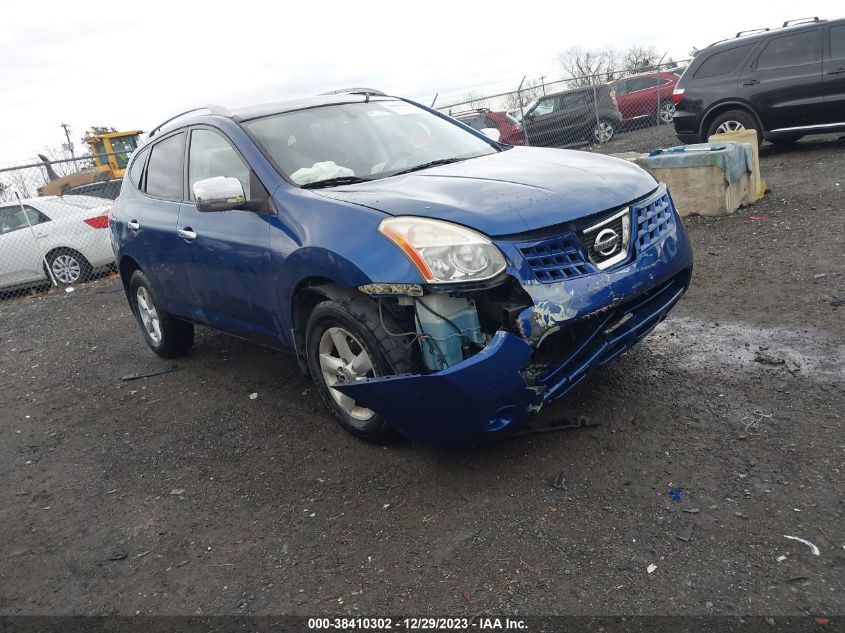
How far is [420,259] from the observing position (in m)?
3.03

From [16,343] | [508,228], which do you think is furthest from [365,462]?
[16,343]

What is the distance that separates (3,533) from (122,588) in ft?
3.68

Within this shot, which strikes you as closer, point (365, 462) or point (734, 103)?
point (365, 462)

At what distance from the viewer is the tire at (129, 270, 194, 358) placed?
5.66 metres

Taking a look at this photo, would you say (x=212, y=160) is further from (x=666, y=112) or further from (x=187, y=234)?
(x=666, y=112)

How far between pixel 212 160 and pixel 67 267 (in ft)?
25.3

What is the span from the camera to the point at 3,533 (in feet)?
12.2

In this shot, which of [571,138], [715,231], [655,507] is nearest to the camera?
[655,507]

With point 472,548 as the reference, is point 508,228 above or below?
above

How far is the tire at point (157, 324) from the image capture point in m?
5.66

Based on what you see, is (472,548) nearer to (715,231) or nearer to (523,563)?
(523,563)

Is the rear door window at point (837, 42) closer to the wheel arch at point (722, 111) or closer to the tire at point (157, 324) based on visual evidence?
the wheel arch at point (722, 111)

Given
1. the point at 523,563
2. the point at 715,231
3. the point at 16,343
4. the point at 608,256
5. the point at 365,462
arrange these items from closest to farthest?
the point at 523,563 → the point at 608,256 → the point at 365,462 → the point at 715,231 → the point at 16,343

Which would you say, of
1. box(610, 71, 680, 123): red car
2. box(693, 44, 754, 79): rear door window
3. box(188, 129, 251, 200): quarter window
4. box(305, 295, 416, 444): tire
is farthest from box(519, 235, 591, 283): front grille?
box(610, 71, 680, 123): red car
